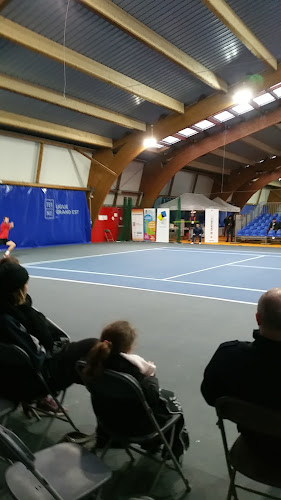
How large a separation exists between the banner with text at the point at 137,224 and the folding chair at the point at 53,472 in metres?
21.6

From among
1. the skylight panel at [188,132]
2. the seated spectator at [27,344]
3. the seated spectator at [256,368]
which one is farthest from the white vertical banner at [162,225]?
the seated spectator at [256,368]

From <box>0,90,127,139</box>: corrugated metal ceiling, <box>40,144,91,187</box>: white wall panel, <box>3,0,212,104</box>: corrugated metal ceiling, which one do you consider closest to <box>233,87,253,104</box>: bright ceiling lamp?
<box>3,0,212,104</box>: corrugated metal ceiling

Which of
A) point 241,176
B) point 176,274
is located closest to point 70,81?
point 176,274

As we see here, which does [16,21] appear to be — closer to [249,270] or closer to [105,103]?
[105,103]

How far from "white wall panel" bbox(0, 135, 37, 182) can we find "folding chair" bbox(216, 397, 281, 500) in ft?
55.9

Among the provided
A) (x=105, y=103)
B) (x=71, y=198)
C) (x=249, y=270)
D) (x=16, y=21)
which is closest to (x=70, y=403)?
(x=249, y=270)

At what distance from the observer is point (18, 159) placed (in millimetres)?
17578

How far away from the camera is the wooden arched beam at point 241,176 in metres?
29.3

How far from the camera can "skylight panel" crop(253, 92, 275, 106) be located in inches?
730

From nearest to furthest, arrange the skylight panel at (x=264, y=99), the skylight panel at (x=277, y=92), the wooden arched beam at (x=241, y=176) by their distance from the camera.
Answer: the skylight panel at (x=277, y=92) < the skylight panel at (x=264, y=99) < the wooden arched beam at (x=241, y=176)

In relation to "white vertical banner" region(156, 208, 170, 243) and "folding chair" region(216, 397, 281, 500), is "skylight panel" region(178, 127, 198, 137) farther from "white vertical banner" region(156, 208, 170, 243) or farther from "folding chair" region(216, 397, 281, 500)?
"folding chair" region(216, 397, 281, 500)

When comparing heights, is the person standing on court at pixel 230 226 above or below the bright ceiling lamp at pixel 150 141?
below

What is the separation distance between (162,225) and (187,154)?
4.39 metres

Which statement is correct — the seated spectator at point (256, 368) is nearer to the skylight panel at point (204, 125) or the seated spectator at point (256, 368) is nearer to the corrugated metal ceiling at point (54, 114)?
the corrugated metal ceiling at point (54, 114)
